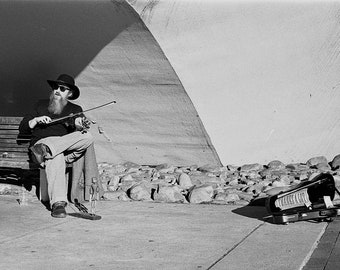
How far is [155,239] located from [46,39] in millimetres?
4516

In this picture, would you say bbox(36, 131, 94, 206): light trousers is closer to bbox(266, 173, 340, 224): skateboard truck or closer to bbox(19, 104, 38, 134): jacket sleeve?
bbox(19, 104, 38, 134): jacket sleeve

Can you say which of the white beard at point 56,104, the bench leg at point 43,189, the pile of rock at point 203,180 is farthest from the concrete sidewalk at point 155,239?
the white beard at point 56,104

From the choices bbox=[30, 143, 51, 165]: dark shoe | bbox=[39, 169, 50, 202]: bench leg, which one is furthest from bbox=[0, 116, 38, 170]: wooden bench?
bbox=[30, 143, 51, 165]: dark shoe

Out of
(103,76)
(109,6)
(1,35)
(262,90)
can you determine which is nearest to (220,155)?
(262,90)

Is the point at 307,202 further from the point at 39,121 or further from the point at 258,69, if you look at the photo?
the point at 258,69

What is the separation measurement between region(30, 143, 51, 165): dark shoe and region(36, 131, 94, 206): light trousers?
0.10ft

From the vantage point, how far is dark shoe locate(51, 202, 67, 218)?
A: 23.1 feet

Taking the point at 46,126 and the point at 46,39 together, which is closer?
the point at 46,126

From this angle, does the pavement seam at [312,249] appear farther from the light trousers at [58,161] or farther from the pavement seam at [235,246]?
the light trousers at [58,161]

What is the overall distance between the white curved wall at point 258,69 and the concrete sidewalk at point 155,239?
208 cm

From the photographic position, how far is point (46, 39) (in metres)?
10.0

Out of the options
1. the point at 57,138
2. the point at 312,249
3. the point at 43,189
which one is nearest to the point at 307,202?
the point at 312,249

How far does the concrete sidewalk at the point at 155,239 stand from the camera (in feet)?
17.7

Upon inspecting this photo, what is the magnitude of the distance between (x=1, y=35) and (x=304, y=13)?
3781 mm
